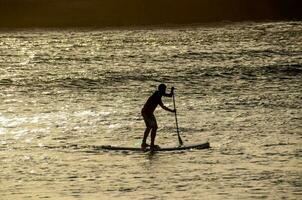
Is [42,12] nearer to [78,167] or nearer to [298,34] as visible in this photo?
[298,34]

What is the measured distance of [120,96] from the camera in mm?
45875

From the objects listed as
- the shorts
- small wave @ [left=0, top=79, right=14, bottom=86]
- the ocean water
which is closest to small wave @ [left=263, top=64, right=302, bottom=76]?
the ocean water

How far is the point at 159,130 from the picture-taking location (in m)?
31.9

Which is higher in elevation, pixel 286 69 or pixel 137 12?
pixel 137 12

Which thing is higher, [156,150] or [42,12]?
[42,12]

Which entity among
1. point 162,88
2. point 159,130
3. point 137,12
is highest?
point 137,12

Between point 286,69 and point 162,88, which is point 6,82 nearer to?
point 286,69

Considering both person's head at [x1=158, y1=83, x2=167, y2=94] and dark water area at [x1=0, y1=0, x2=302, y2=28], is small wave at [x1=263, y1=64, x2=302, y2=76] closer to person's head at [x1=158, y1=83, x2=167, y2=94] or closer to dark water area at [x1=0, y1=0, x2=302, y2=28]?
person's head at [x1=158, y1=83, x2=167, y2=94]

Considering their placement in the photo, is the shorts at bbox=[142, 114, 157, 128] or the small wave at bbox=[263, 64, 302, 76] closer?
the shorts at bbox=[142, 114, 157, 128]

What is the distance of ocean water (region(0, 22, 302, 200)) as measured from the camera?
70.7ft

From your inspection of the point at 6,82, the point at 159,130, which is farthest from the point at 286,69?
the point at 159,130

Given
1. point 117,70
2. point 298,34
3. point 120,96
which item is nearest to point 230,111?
point 120,96

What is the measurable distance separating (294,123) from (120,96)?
48.8ft

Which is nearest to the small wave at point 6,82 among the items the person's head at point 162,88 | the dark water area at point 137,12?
the person's head at point 162,88
